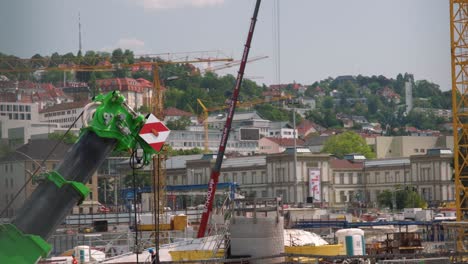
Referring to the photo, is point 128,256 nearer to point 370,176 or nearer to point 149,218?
point 149,218

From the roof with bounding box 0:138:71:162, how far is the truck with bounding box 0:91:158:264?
439mm

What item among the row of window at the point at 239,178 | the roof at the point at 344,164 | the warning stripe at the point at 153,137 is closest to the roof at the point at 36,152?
the warning stripe at the point at 153,137

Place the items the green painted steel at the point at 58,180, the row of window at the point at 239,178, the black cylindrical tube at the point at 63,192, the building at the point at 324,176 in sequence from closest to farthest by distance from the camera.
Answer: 1. the black cylindrical tube at the point at 63,192
2. the green painted steel at the point at 58,180
3. the building at the point at 324,176
4. the row of window at the point at 239,178

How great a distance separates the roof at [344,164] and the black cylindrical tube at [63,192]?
142 m

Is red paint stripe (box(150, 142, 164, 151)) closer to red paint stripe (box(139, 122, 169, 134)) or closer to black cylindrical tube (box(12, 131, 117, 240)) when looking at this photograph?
red paint stripe (box(139, 122, 169, 134))

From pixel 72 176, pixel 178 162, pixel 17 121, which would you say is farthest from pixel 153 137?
pixel 178 162

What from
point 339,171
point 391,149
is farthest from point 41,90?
point 391,149

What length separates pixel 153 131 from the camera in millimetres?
15719

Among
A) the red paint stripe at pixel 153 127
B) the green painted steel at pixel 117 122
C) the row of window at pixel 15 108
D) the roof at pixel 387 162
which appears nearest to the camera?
the row of window at pixel 15 108

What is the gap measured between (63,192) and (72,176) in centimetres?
23

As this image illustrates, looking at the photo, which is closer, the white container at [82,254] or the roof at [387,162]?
the white container at [82,254]

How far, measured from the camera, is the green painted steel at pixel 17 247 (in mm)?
14305

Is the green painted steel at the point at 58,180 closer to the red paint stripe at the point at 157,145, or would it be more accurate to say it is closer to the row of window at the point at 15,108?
the row of window at the point at 15,108

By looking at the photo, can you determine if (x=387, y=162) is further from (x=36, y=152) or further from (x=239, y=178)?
(x=36, y=152)
